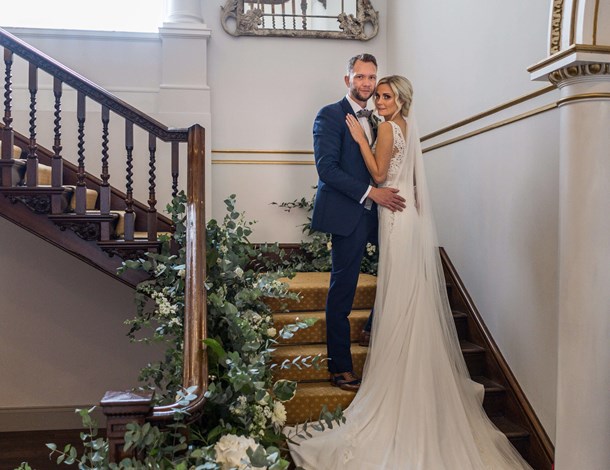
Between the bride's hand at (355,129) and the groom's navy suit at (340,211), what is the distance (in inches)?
0.9

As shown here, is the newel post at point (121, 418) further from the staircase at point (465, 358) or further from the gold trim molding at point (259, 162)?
the gold trim molding at point (259, 162)

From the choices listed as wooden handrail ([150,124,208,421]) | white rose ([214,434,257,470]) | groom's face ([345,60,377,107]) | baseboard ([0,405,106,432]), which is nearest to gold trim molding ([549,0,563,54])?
groom's face ([345,60,377,107])

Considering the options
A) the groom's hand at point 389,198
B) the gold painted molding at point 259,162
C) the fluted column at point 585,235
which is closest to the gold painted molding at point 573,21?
the fluted column at point 585,235

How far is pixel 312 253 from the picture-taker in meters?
5.21

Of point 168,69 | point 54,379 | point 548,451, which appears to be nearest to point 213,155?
point 168,69

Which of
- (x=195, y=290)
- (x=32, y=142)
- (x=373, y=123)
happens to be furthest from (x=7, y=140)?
(x=373, y=123)

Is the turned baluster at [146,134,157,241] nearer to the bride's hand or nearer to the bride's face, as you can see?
the bride's hand

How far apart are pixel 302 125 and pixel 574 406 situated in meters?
3.52

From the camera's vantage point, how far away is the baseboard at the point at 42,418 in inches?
199

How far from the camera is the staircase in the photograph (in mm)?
3234

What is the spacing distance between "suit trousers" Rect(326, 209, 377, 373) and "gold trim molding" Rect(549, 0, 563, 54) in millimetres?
1179

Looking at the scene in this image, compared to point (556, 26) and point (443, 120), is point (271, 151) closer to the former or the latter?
point (443, 120)

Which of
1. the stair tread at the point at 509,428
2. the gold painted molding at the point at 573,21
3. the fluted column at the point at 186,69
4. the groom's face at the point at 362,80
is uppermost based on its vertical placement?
the fluted column at the point at 186,69

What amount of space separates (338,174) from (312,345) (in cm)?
108
